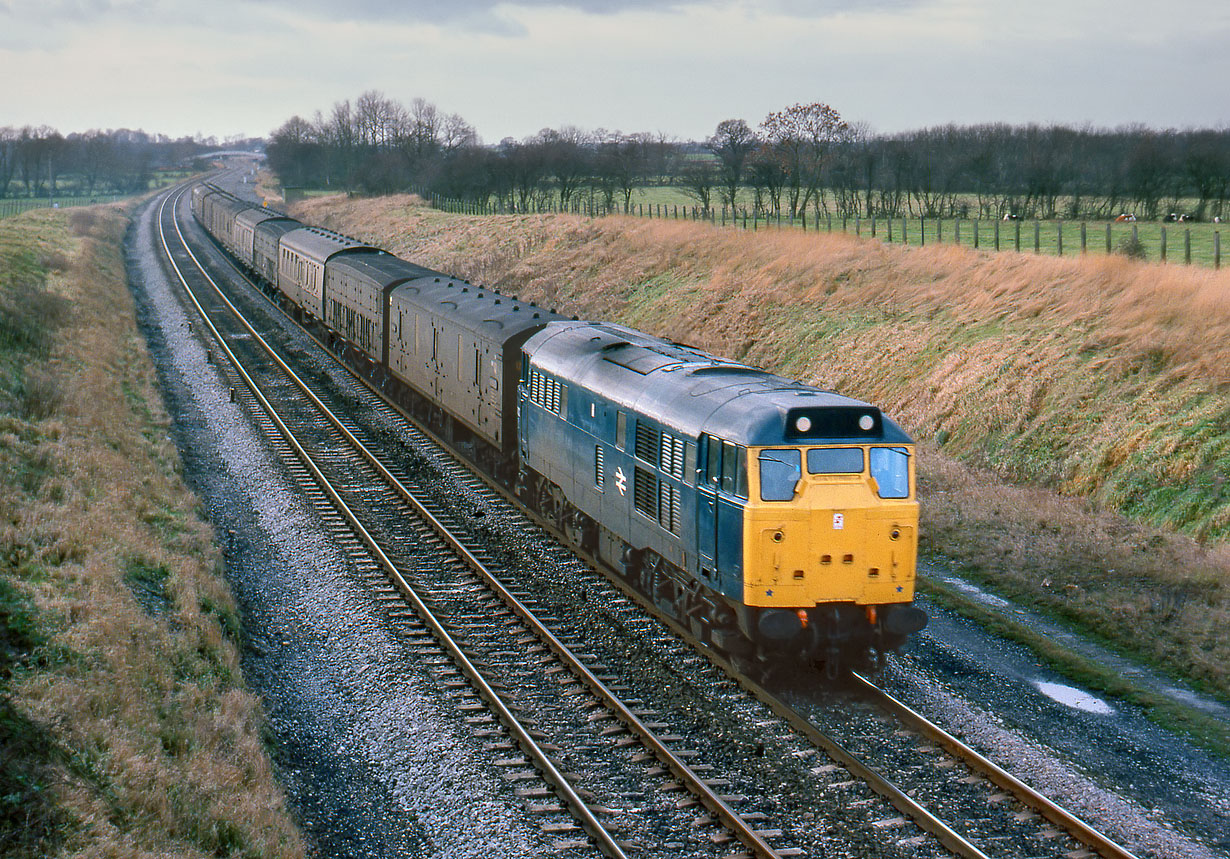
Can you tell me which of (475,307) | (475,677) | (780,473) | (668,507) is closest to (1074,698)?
(780,473)

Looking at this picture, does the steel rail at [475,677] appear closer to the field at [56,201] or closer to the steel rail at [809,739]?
the steel rail at [809,739]

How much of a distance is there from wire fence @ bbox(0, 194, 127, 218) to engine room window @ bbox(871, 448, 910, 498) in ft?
379

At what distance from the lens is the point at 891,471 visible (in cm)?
1274

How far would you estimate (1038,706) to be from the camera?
506 inches

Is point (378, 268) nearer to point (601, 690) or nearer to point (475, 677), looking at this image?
point (475, 677)

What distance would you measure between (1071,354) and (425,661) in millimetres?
16666

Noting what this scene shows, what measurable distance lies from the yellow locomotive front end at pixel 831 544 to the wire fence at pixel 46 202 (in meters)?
115

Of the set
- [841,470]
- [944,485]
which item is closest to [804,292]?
[944,485]

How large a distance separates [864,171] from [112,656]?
5643cm

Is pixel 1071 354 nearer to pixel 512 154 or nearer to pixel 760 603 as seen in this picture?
pixel 760 603

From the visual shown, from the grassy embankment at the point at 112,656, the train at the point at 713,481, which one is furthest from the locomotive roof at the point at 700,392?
the grassy embankment at the point at 112,656

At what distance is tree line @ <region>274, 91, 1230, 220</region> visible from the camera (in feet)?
A: 168

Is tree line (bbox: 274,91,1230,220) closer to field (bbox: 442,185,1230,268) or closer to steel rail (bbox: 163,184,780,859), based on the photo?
field (bbox: 442,185,1230,268)

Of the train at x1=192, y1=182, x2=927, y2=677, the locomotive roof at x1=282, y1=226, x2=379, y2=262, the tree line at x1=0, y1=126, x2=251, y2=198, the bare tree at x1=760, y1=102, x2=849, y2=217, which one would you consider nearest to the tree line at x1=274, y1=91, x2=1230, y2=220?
the bare tree at x1=760, y1=102, x2=849, y2=217
